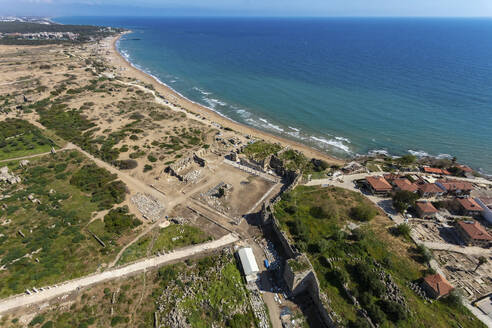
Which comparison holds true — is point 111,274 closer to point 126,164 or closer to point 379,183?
point 126,164

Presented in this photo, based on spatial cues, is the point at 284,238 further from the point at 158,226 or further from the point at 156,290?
the point at 158,226

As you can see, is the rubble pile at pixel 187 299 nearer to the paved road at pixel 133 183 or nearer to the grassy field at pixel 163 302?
the grassy field at pixel 163 302

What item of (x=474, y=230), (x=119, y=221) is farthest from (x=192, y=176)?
(x=474, y=230)

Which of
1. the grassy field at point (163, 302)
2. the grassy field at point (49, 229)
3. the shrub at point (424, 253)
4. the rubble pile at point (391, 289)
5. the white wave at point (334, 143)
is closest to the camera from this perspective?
the grassy field at point (163, 302)

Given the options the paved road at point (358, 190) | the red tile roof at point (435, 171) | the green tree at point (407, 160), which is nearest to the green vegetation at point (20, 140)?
the paved road at point (358, 190)

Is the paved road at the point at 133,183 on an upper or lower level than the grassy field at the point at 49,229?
upper

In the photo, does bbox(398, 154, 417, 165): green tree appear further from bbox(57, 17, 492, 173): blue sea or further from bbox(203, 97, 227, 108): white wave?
bbox(203, 97, 227, 108): white wave

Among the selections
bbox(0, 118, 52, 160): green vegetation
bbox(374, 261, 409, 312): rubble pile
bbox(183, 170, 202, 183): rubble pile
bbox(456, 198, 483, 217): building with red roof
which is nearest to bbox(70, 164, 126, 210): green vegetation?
bbox(183, 170, 202, 183): rubble pile
